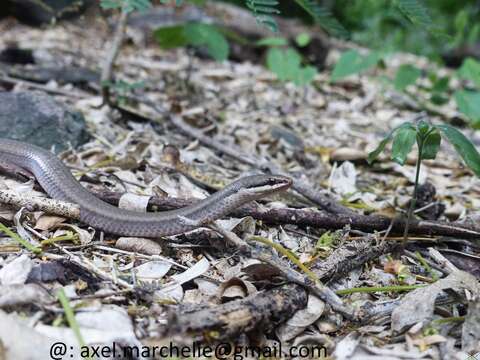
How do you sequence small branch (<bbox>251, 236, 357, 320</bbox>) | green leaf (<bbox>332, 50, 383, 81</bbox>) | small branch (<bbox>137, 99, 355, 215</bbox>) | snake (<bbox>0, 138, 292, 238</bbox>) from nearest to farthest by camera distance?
small branch (<bbox>251, 236, 357, 320</bbox>) → snake (<bbox>0, 138, 292, 238</bbox>) → small branch (<bbox>137, 99, 355, 215</bbox>) → green leaf (<bbox>332, 50, 383, 81</bbox>)

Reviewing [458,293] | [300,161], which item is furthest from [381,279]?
[300,161]

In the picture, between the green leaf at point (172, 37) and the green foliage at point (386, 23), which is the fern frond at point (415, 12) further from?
the green foliage at point (386, 23)

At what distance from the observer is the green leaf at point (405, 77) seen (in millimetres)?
5750

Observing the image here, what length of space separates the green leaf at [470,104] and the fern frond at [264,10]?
307 centimetres

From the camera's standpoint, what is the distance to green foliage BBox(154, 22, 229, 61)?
566 centimetres

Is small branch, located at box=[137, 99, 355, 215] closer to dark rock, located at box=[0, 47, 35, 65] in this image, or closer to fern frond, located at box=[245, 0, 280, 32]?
fern frond, located at box=[245, 0, 280, 32]

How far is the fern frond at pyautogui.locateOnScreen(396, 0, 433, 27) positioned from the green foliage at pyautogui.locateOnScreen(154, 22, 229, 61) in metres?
2.95

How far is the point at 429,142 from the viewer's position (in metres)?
Result: 2.84

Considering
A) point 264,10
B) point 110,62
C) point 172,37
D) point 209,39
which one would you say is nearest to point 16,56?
point 110,62

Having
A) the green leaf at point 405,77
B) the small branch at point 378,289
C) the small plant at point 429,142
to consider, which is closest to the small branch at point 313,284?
the small branch at point 378,289

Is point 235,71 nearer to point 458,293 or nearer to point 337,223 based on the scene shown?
point 337,223

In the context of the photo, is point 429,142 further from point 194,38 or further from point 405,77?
point 194,38

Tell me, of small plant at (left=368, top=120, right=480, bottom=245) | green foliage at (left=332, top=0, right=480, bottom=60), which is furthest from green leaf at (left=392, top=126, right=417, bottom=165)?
green foliage at (left=332, top=0, right=480, bottom=60)

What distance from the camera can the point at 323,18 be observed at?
321cm
